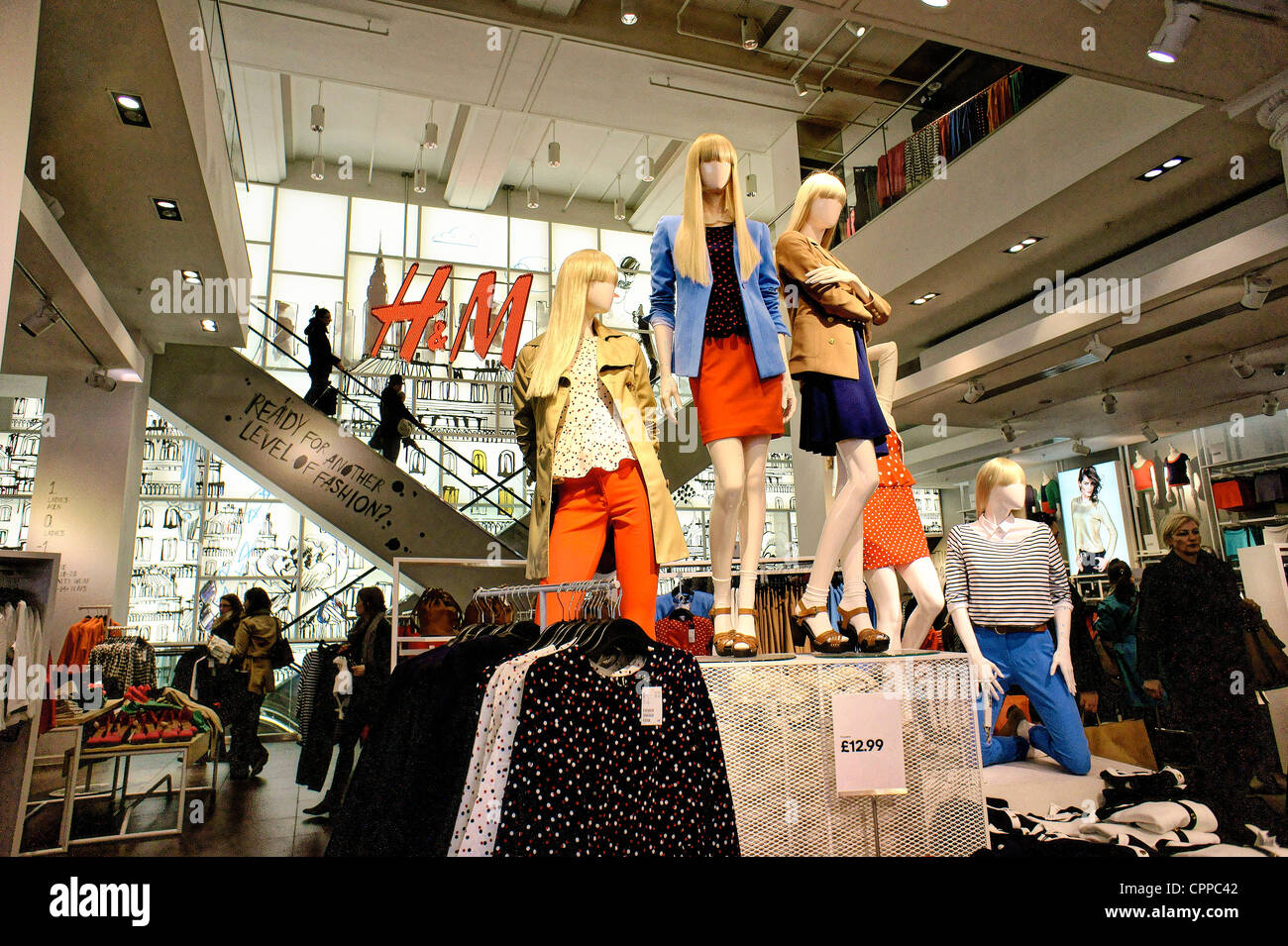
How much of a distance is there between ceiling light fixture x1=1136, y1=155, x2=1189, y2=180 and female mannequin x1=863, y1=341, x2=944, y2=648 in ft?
12.7

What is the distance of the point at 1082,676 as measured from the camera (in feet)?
12.8

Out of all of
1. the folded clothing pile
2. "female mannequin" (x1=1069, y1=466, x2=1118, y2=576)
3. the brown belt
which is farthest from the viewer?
"female mannequin" (x1=1069, y1=466, x2=1118, y2=576)

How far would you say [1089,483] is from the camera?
11.4 m

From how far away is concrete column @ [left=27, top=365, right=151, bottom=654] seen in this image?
7.08 metres

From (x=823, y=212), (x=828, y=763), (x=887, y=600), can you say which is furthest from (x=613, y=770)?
(x=823, y=212)

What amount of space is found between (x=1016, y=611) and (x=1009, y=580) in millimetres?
121

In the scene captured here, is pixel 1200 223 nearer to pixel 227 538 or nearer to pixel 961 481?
pixel 961 481

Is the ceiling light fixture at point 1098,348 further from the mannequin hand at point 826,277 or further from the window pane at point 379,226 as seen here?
the window pane at point 379,226

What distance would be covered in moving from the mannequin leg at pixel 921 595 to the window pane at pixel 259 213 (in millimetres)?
10651

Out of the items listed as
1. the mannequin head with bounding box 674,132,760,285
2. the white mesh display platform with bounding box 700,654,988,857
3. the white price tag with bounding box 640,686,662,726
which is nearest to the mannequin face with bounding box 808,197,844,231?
the mannequin head with bounding box 674,132,760,285

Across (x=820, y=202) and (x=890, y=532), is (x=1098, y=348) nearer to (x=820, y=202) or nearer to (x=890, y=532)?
(x=890, y=532)

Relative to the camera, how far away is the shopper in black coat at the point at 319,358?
7891 millimetres

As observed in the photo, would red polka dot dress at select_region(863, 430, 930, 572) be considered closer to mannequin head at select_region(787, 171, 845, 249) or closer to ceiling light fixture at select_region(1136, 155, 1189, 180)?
mannequin head at select_region(787, 171, 845, 249)

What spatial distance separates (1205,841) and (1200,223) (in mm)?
5872
